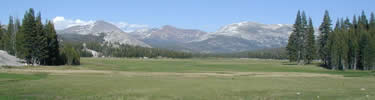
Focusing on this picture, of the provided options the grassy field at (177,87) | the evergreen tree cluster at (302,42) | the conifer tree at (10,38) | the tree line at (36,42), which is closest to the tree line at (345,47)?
the evergreen tree cluster at (302,42)

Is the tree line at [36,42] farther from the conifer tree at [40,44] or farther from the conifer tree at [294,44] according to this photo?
the conifer tree at [294,44]

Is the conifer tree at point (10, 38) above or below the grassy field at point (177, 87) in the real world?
above

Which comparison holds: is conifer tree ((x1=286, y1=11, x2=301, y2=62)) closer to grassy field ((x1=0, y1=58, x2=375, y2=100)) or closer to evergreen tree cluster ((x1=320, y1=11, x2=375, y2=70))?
evergreen tree cluster ((x1=320, y1=11, x2=375, y2=70))

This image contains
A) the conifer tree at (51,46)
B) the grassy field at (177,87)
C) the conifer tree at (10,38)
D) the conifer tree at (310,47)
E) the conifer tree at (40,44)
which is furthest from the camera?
the conifer tree at (310,47)

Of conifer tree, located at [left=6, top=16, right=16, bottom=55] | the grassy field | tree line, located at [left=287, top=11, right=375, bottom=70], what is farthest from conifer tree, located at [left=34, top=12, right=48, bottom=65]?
tree line, located at [left=287, top=11, right=375, bottom=70]

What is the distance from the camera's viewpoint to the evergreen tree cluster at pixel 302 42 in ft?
382

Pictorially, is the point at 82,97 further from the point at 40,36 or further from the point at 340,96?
the point at 40,36

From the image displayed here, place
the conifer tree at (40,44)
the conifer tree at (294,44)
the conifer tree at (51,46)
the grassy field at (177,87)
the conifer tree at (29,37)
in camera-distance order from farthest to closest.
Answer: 1. the conifer tree at (294,44)
2. the conifer tree at (51,46)
3. the conifer tree at (40,44)
4. the conifer tree at (29,37)
5. the grassy field at (177,87)

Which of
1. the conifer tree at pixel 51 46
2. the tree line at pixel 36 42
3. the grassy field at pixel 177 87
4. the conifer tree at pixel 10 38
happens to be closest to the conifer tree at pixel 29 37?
the tree line at pixel 36 42

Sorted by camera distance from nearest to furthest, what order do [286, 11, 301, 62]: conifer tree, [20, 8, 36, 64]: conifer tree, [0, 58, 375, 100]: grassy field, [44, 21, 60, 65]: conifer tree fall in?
[0, 58, 375, 100]: grassy field → [20, 8, 36, 64]: conifer tree → [44, 21, 60, 65]: conifer tree → [286, 11, 301, 62]: conifer tree

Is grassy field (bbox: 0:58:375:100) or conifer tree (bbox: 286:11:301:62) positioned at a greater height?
conifer tree (bbox: 286:11:301:62)

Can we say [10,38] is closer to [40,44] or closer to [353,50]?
[40,44]

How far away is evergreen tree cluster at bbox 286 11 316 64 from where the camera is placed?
117 m

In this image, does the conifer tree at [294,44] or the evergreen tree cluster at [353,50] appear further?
the conifer tree at [294,44]
